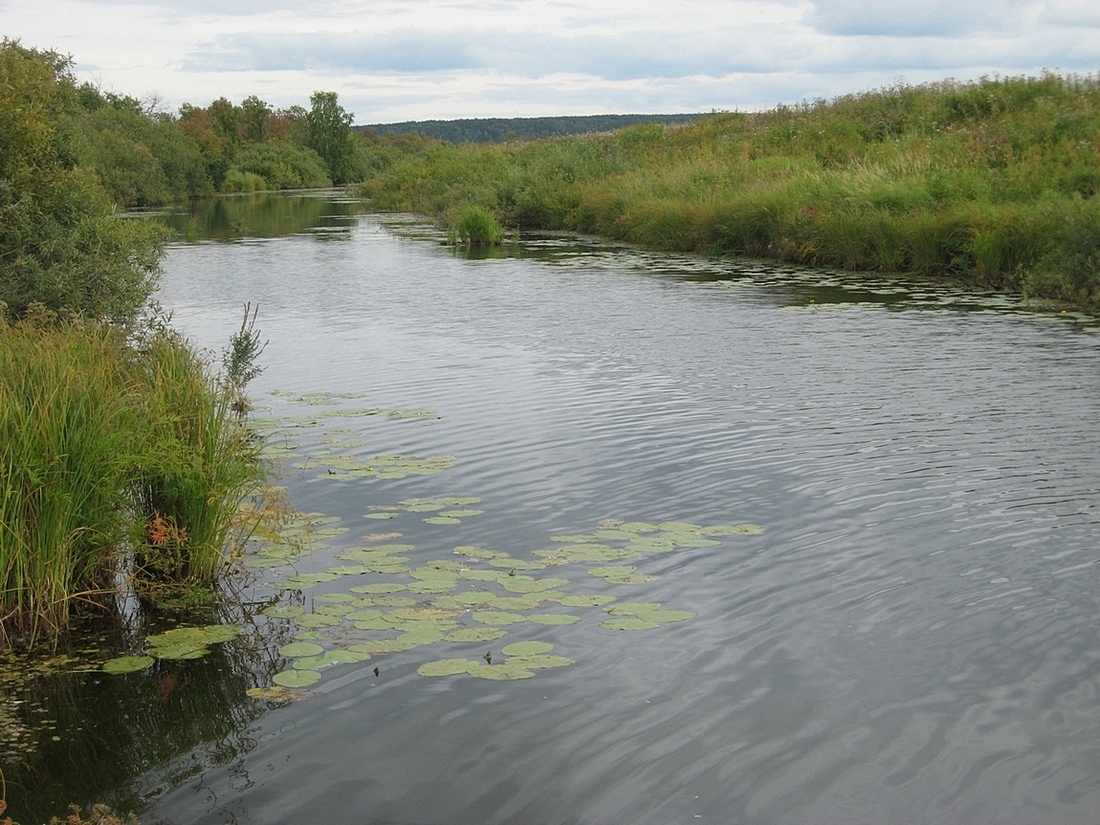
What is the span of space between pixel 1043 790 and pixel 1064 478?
4.21 meters

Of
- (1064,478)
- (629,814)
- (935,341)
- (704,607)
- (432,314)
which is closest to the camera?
(629,814)

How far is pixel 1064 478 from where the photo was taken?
321 inches

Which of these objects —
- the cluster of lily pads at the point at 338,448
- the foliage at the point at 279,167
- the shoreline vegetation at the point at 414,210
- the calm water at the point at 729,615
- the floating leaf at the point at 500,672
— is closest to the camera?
the calm water at the point at 729,615

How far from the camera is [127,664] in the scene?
5.67 meters

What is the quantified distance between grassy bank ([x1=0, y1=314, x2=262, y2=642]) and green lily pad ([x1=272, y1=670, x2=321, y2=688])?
1.22 m

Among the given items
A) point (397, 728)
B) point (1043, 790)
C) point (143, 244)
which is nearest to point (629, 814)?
point (397, 728)

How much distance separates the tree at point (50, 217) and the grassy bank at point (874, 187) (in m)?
12.4

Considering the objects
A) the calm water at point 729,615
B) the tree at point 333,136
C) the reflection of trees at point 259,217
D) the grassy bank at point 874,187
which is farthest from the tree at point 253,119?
the calm water at point 729,615

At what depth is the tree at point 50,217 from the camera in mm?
10695

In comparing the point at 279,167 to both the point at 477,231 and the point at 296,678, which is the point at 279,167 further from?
the point at 296,678

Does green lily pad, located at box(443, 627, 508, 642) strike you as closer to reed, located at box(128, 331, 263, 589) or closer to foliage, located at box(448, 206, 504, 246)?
reed, located at box(128, 331, 263, 589)

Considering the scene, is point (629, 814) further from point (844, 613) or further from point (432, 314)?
point (432, 314)

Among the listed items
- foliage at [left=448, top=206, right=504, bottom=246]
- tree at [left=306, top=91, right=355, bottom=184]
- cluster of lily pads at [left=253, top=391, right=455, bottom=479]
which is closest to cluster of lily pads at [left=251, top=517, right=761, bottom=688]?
cluster of lily pads at [left=253, top=391, right=455, bottom=479]

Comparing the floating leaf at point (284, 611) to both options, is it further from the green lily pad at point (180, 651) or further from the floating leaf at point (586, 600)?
the floating leaf at point (586, 600)
